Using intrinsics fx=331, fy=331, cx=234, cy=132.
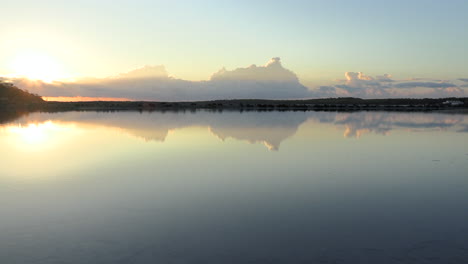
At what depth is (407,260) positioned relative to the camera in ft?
22.5

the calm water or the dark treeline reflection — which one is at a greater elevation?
the dark treeline reflection

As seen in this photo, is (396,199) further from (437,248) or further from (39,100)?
(39,100)

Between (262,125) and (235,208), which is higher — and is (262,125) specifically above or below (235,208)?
above

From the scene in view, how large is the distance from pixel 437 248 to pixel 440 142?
74.7 feet

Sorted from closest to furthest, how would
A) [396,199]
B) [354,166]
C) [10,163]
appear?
[396,199] < [354,166] < [10,163]

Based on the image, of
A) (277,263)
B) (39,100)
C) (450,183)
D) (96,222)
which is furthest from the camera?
(39,100)

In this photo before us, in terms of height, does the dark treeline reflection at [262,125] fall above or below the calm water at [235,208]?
above

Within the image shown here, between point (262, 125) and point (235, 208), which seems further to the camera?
point (262, 125)

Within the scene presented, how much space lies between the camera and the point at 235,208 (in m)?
10.2

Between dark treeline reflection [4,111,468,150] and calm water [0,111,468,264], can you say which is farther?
dark treeline reflection [4,111,468,150]

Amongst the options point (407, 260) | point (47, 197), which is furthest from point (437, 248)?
point (47, 197)

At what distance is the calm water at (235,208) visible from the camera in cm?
730

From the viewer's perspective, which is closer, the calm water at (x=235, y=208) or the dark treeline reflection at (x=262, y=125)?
the calm water at (x=235, y=208)

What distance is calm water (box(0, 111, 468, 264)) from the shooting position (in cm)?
730
